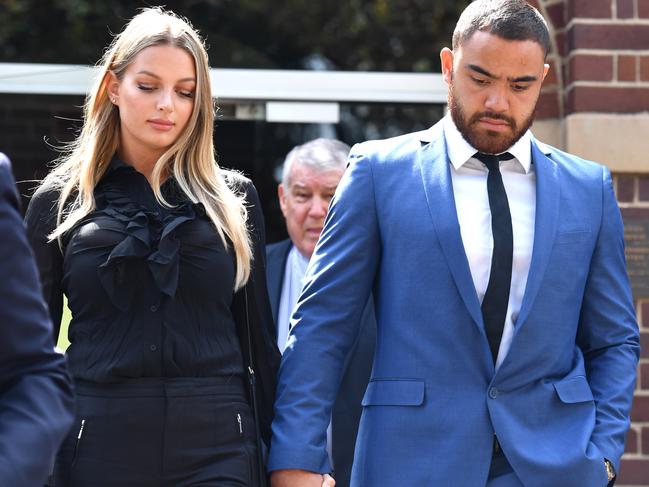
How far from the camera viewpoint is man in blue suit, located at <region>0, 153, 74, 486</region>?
220cm

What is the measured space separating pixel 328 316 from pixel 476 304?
0.45 metres

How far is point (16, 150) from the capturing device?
25.6 feet

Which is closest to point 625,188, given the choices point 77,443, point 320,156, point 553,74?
point 553,74

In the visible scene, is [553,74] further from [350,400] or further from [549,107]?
[350,400]

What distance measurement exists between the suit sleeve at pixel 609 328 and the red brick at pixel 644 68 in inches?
66.1

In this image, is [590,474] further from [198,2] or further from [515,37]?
[198,2]

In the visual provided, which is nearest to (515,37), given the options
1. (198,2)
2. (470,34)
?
(470,34)

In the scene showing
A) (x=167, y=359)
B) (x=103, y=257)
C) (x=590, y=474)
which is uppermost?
(x=103, y=257)

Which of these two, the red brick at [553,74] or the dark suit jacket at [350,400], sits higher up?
the red brick at [553,74]

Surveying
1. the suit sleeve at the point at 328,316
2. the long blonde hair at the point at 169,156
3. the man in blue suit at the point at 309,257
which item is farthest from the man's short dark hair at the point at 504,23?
the man in blue suit at the point at 309,257

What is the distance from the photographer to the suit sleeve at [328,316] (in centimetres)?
375

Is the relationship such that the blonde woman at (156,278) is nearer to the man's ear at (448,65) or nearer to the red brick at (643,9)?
the man's ear at (448,65)

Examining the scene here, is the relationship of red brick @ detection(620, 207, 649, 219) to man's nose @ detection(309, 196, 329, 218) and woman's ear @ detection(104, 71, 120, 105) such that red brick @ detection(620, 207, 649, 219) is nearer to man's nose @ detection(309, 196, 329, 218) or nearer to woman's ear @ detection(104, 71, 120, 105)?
man's nose @ detection(309, 196, 329, 218)

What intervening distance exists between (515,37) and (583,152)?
1798 millimetres
